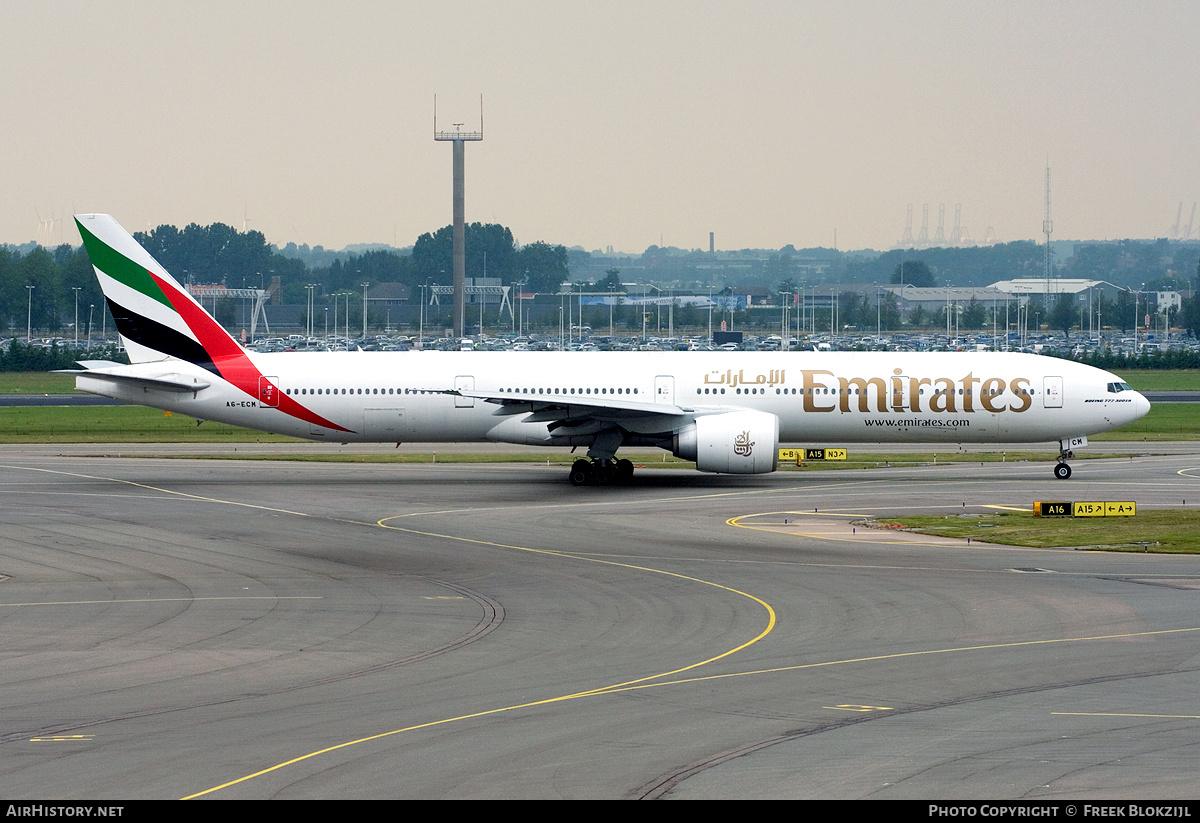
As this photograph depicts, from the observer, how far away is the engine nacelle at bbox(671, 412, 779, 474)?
41.8 metres

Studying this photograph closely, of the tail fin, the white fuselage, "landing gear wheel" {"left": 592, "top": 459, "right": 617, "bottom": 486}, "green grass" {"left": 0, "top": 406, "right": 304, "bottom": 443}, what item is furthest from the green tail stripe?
"landing gear wheel" {"left": 592, "top": 459, "right": 617, "bottom": 486}

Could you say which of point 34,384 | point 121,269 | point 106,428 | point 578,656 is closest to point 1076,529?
point 578,656

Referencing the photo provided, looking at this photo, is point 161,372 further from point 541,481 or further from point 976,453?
point 976,453

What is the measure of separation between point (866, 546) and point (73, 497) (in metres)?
24.8

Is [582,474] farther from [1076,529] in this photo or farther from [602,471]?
[1076,529]

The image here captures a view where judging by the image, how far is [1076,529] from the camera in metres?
33.2

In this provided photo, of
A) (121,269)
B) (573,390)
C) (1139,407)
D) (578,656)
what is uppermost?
(121,269)

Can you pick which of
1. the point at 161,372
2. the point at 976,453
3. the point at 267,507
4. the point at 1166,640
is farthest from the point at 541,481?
the point at 1166,640

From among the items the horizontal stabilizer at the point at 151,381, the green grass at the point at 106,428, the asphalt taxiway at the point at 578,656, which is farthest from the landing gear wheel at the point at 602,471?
the green grass at the point at 106,428

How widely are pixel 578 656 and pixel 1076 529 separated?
1838 cm

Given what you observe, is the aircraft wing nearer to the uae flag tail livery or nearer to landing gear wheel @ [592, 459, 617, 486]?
landing gear wheel @ [592, 459, 617, 486]

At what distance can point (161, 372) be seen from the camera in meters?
45.4

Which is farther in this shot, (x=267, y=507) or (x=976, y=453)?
(x=976, y=453)

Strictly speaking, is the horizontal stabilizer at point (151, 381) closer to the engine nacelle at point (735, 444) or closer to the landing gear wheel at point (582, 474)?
the landing gear wheel at point (582, 474)
